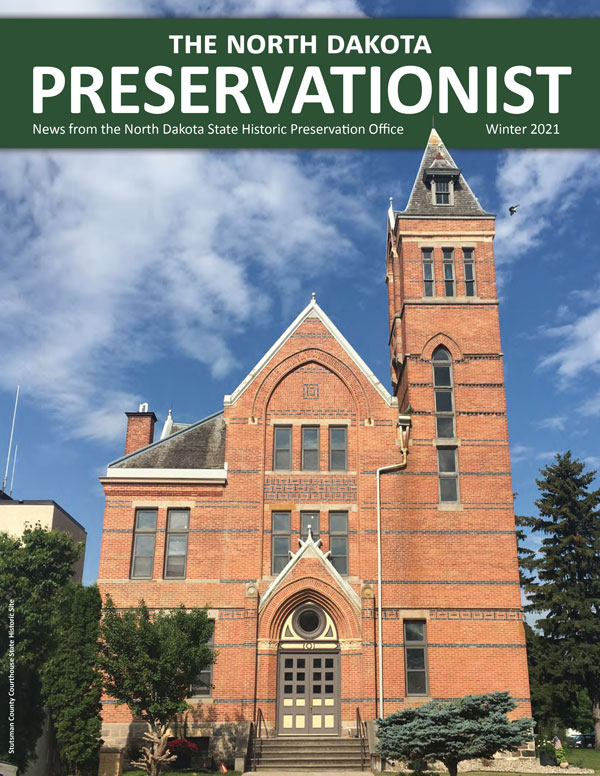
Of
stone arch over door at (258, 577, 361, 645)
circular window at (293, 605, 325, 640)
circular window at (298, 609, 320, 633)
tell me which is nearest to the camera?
stone arch over door at (258, 577, 361, 645)

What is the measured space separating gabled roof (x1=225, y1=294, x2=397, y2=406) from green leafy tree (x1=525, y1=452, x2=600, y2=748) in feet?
50.0

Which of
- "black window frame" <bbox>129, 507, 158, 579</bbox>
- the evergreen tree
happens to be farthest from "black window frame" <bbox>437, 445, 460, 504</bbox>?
the evergreen tree

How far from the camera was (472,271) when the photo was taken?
93.4 feet

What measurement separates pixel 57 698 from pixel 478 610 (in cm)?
1341

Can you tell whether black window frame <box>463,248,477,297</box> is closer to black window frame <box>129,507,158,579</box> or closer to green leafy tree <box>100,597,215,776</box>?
black window frame <box>129,507,158,579</box>

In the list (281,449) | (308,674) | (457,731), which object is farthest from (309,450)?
(457,731)

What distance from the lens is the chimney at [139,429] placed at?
2902 cm

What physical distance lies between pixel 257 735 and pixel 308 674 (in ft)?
8.09

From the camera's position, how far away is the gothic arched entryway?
23406mm

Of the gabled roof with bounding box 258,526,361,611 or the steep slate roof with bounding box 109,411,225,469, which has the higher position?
the steep slate roof with bounding box 109,411,225,469

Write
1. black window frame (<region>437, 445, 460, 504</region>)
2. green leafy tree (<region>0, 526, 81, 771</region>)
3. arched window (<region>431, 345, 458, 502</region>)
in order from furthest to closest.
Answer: arched window (<region>431, 345, 458, 502</region>) → black window frame (<region>437, 445, 460, 504</region>) → green leafy tree (<region>0, 526, 81, 771</region>)

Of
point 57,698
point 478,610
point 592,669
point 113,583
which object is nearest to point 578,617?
point 592,669

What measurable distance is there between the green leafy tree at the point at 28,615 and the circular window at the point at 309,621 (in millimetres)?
8171

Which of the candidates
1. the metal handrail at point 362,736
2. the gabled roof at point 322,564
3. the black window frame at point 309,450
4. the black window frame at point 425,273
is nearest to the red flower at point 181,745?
the gabled roof at point 322,564
